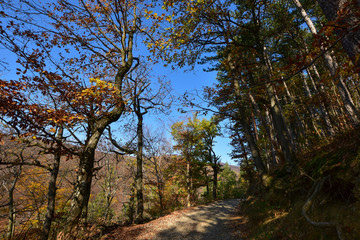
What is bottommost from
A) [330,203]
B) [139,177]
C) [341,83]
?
[330,203]

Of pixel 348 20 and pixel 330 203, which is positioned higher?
pixel 348 20

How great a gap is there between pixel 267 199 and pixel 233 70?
693cm

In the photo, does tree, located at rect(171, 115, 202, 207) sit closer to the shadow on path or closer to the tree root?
the shadow on path

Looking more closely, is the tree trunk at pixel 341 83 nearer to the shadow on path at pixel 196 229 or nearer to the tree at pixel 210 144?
the shadow on path at pixel 196 229

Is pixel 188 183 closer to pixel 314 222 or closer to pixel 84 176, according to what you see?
pixel 84 176

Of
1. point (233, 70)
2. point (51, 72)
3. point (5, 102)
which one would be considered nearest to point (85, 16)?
point (51, 72)

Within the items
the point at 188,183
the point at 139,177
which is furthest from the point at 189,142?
the point at 139,177

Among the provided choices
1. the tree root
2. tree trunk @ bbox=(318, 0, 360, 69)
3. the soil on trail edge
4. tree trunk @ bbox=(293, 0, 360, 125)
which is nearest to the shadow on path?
the soil on trail edge

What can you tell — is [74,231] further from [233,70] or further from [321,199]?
[233,70]

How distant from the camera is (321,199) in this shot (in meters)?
3.61

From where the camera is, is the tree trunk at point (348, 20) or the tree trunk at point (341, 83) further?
the tree trunk at point (341, 83)

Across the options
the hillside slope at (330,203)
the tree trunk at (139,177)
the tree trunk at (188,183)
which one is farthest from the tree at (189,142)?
the hillside slope at (330,203)

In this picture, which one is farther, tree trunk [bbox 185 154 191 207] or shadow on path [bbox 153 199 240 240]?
tree trunk [bbox 185 154 191 207]

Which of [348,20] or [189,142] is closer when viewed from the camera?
[348,20]
